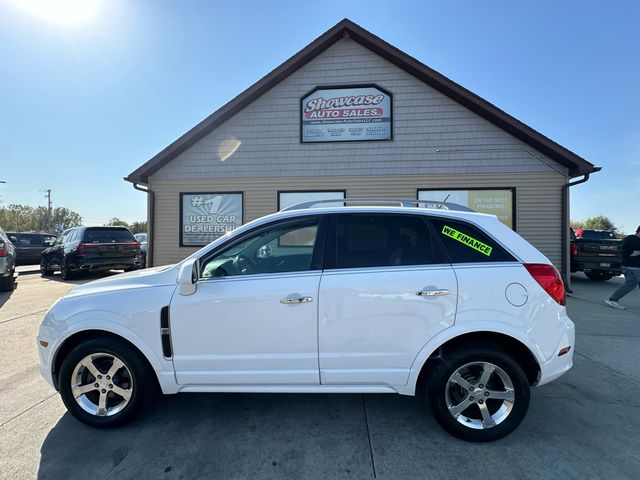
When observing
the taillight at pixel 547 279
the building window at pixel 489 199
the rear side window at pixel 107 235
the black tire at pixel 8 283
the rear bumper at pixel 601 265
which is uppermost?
the building window at pixel 489 199

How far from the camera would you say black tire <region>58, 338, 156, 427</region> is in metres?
2.56

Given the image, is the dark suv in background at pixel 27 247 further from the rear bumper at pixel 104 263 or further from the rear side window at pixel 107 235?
the rear bumper at pixel 104 263

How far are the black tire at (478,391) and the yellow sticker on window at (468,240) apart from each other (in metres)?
0.73

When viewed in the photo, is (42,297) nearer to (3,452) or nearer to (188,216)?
(188,216)

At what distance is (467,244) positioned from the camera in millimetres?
2559

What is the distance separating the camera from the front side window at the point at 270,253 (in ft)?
8.59

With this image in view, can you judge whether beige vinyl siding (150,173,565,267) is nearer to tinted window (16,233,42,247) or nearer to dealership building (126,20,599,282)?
dealership building (126,20,599,282)

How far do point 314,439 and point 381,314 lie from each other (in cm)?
108

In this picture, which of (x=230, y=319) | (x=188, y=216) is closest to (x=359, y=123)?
(x=188, y=216)

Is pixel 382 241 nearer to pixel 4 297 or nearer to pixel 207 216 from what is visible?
pixel 207 216

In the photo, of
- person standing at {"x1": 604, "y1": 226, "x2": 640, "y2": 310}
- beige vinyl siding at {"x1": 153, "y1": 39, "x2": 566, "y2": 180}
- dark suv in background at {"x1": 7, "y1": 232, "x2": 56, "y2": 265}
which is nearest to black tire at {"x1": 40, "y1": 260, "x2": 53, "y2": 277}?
dark suv in background at {"x1": 7, "y1": 232, "x2": 56, "y2": 265}

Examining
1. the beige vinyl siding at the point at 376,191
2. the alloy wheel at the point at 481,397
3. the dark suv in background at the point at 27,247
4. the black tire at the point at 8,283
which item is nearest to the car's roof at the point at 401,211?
the alloy wheel at the point at 481,397

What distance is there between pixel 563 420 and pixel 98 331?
3919 mm

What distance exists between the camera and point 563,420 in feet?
8.98
